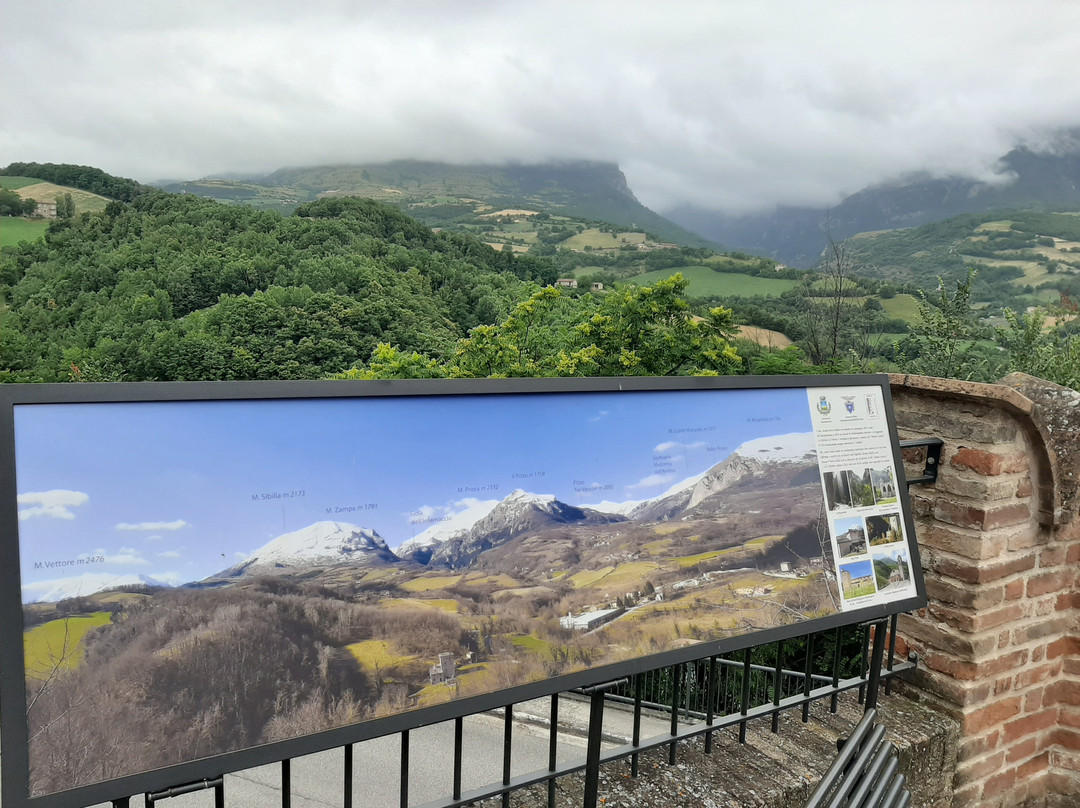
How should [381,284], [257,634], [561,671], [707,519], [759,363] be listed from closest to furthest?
[257,634]
[561,671]
[707,519]
[759,363]
[381,284]

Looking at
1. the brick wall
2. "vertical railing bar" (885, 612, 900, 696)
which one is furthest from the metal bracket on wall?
"vertical railing bar" (885, 612, 900, 696)

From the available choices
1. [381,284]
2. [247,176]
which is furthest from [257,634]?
[247,176]

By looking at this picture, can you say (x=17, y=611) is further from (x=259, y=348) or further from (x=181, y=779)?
(x=259, y=348)

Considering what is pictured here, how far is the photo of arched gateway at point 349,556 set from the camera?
3.08 ft

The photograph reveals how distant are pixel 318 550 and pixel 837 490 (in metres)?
1.30

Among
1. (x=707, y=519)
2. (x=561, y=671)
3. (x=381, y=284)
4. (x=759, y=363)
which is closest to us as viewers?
(x=561, y=671)

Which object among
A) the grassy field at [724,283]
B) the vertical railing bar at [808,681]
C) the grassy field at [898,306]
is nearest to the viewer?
the vertical railing bar at [808,681]

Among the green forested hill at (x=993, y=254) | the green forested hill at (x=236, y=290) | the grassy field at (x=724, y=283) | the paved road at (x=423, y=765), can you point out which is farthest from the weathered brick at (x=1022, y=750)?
the grassy field at (x=724, y=283)

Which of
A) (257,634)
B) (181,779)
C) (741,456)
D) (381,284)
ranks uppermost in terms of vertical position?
(381,284)

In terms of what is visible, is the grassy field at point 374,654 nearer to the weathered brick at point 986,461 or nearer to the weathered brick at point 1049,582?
the weathered brick at point 986,461

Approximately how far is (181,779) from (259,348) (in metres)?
36.9

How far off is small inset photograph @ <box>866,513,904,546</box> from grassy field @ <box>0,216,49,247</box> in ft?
195

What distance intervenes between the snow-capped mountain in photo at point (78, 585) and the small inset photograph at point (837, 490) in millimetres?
1483

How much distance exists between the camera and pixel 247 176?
76875mm
